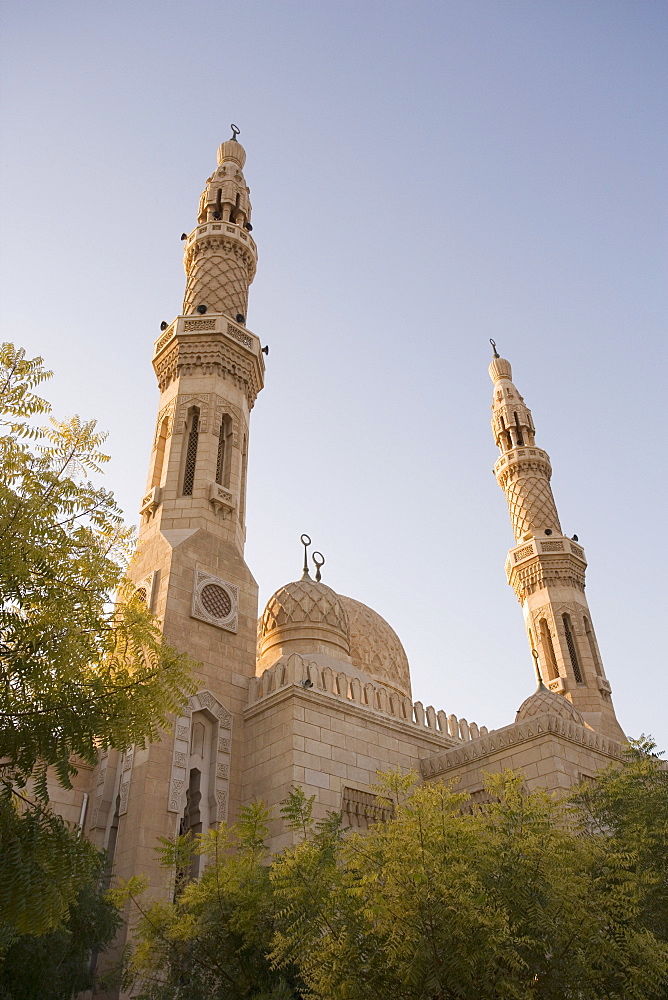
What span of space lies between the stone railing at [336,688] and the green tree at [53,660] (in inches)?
261

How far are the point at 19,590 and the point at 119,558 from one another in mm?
956

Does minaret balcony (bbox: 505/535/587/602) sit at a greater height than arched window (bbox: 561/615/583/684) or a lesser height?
greater

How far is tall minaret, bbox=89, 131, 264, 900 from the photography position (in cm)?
1160

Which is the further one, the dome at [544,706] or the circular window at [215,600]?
the dome at [544,706]

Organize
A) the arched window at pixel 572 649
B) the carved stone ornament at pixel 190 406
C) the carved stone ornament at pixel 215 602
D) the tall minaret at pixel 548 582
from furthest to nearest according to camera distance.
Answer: the arched window at pixel 572 649 < the tall minaret at pixel 548 582 < the carved stone ornament at pixel 190 406 < the carved stone ornament at pixel 215 602

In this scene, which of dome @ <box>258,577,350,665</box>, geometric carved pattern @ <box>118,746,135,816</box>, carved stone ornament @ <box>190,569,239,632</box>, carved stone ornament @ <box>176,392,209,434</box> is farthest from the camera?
dome @ <box>258,577,350,665</box>

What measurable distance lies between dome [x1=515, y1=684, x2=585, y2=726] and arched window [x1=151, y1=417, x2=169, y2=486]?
26.2 feet

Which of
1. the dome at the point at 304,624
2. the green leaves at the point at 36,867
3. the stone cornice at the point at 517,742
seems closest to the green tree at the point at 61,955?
the green leaves at the point at 36,867

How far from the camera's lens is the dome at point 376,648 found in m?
18.1

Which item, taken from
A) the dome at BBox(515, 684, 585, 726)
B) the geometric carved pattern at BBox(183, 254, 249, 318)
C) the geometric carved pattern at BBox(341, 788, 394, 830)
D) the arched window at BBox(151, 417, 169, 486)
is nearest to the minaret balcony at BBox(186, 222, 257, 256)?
the geometric carved pattern at BBox(183, 254, 249, 318)

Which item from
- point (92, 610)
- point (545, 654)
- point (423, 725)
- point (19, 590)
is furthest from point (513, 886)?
point (545, 654)

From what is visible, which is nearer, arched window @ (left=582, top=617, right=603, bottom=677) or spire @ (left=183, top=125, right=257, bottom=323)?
spire @ (left=183, top=125, right=257, bottom=323)

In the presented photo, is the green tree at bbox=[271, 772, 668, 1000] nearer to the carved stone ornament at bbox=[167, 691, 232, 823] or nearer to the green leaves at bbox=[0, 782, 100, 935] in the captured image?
the green leaves at bbox=[0, 782, 100, 935]

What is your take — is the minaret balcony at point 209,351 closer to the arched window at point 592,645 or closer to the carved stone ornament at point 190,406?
the carved stone ornament at point 190,406
